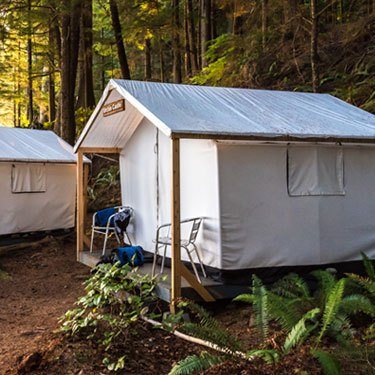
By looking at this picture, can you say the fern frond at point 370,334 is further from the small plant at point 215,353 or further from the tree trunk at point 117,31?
the tree trunk at point 117,31

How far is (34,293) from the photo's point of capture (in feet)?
23.9

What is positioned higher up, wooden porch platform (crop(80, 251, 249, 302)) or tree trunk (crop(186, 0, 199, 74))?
tree trunk (crop(186, 0, 199, 74))

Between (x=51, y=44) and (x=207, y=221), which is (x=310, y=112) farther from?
(x=51, y=44)

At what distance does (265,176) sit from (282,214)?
55 centimetres

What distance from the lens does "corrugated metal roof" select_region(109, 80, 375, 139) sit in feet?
17.2

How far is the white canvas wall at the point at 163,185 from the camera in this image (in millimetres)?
5949

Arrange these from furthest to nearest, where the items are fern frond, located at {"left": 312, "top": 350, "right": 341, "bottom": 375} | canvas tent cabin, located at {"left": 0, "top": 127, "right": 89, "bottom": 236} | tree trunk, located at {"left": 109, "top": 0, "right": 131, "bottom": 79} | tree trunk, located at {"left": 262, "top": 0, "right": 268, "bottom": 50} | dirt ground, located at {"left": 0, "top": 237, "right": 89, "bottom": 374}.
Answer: tree trunk, located at {"left": 109, "top": 0, "right": 131, "bottom": 79}
tree trunk, located at {"left": 262, "top": 0, "right": 268, "bottom": 50}
canvas tent cabin, located at {"left": 0, "top": 127, "right": 89, "bottom": 236}
dirt ground, located at {"left": 0, "top": 237, "right": 89, "bottom": 374}
fern frond, located at {"left": 312, "top": 350, "right": 341, "bottom": 375}

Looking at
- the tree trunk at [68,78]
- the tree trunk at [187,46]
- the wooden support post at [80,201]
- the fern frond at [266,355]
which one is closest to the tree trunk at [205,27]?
the tree trunk at [187,46]

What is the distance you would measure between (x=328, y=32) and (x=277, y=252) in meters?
9.10

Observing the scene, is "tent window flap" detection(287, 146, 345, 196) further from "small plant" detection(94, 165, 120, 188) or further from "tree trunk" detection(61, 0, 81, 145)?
"tree trunk" detection(61, 0, 81, 145)

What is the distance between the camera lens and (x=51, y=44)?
52.6ft

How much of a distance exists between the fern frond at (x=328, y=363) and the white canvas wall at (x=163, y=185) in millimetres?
2699

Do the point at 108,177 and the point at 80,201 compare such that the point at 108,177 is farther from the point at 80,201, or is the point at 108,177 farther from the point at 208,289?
the point at 208,289

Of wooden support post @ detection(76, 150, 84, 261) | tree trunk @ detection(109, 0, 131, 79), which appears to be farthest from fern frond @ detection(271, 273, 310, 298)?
tree trunk @ detection(109, 0, 131, 79)
